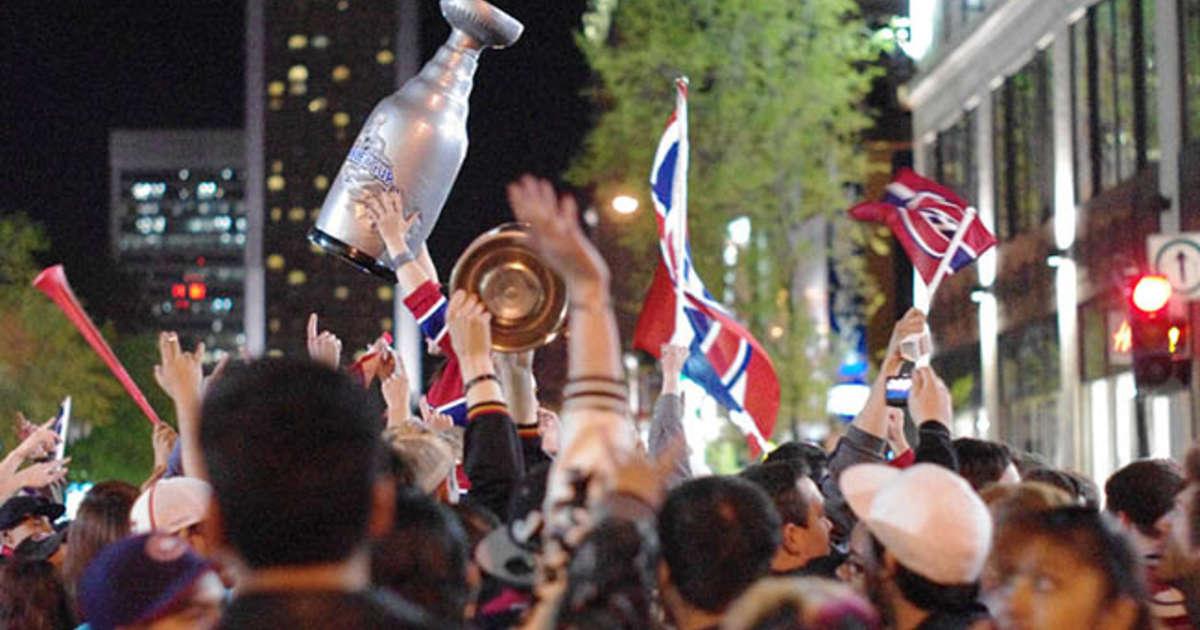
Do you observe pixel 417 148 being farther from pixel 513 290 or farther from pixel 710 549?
pixel 710 549

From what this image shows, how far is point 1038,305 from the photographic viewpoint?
35.9 metres

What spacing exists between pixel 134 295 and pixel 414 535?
273ft

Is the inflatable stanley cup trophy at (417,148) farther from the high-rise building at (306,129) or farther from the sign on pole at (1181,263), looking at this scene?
the high-rise building at (306,129)

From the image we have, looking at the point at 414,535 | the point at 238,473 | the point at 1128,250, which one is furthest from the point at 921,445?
the point at 1128,250

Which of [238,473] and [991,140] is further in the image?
[991,140]

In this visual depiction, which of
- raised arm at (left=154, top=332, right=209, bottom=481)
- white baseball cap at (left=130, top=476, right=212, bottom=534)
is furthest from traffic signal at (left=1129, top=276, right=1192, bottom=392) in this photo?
white baseball cap at (left=130, top=476, right=212, bottom=534)

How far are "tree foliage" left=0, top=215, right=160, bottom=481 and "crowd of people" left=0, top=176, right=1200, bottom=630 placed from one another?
55039mm

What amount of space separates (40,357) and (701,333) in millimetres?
55383

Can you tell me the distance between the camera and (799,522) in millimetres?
6574

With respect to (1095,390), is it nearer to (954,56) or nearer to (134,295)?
(954,56)

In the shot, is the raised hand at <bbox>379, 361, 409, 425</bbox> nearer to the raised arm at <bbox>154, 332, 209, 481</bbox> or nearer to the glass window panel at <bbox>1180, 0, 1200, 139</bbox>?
the raised arm at <bbox>154, 332, 209, 481</bbox>

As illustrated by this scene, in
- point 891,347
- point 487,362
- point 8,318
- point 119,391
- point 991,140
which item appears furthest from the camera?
point 119,391

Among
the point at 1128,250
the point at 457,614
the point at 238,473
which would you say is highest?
the point at 1128,250

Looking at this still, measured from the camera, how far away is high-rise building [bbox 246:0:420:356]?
7037 inches
